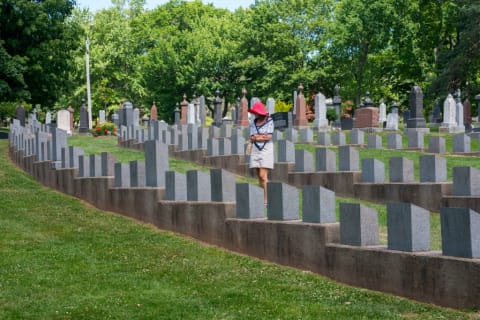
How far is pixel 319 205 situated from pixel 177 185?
3.81 m

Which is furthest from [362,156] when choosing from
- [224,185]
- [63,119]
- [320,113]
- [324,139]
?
[63,119]

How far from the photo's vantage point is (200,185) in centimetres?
1209

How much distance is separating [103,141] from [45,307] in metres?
30.8

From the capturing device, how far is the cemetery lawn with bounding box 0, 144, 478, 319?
7754 mm

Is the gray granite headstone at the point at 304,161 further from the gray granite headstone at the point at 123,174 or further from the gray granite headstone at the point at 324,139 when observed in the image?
the gray granite headstone at the point at 324,139

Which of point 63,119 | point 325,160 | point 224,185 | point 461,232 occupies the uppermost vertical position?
point 63,119

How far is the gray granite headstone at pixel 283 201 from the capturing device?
10070 mm

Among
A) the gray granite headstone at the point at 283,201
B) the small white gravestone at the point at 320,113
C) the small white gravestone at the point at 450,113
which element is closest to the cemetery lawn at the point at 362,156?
the gray granite headstone at the point at 283,201

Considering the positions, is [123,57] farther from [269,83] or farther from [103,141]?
[103,141]

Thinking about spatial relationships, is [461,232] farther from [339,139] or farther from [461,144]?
[339,139]

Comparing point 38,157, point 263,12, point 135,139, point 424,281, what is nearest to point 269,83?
point 263,12

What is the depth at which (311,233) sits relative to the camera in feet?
31.3

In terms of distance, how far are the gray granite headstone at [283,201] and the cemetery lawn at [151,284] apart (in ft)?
1.99

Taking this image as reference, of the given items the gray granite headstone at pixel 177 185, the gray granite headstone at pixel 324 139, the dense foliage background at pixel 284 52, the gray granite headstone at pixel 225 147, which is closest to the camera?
the gray granite headstone at pixel 177 185
